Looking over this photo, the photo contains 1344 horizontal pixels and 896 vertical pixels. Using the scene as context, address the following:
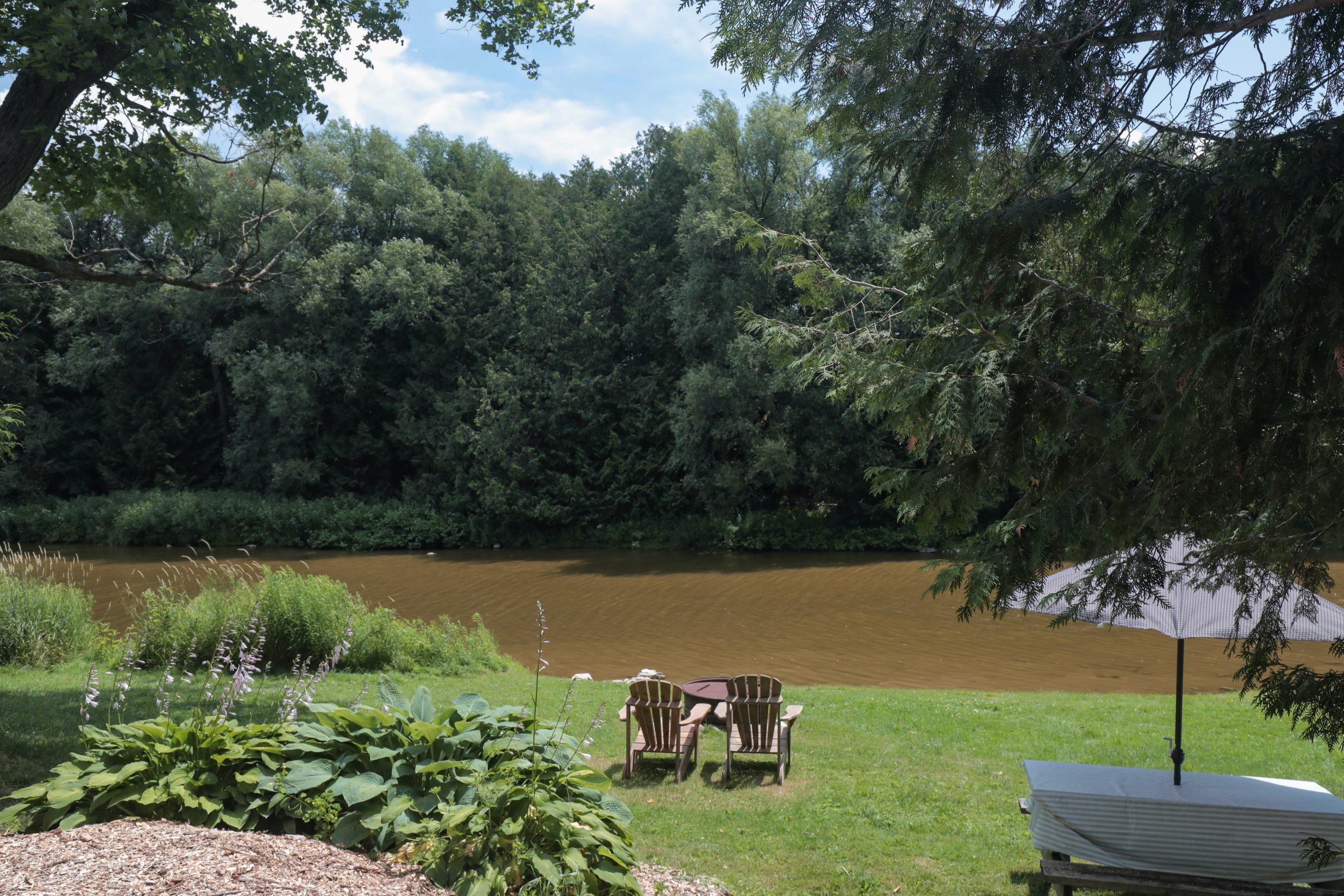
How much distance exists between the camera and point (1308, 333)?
261cm

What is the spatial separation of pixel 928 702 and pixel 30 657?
→ 9.94m

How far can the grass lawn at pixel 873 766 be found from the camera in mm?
4973

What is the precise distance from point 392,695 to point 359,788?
839 mm

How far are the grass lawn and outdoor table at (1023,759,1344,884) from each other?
51 cm

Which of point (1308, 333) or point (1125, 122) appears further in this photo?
point (1125, 122)

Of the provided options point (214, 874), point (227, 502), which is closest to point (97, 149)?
point (214, 874)

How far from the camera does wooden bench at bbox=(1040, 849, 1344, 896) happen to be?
4188 mm

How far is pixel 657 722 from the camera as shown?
22.3 ft

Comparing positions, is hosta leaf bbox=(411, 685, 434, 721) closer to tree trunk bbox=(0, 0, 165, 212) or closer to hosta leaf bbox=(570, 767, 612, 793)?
hosta leaf bbox=(570, 767, 612, 793)

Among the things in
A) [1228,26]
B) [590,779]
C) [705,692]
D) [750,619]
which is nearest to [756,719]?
[705,692]

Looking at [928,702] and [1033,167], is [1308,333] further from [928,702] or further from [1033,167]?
[928,702]

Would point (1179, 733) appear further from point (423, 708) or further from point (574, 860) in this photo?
point (423, 708)

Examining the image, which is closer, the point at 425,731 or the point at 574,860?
the point at 574,860

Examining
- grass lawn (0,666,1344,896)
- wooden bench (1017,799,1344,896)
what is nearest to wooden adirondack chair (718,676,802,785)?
grass lawn (0,666,1344,896)
